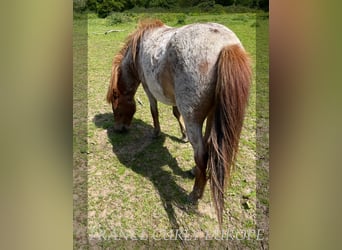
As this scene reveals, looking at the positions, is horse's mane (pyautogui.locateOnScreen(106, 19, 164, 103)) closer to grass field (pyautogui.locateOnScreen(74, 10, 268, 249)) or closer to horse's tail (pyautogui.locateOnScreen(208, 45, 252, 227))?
grass field (pyautogui.locateOnScreen(74, 10, 268, 249))

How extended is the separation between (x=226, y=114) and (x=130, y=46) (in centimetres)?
115

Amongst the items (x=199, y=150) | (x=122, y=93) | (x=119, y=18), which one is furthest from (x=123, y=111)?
(x=199, y=150)

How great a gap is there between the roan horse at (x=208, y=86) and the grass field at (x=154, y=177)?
0.44ft

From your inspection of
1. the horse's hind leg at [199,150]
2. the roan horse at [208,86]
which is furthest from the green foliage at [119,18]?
the horse's hind leg at [199,150]

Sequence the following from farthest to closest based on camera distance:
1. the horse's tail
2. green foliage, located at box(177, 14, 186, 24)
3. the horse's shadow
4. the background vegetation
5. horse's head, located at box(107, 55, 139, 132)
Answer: horse's head, located at box(107, 55, 139, 132), the horse's shadow, green foliage, located at box(177, 14, 186, 24), the background vegetation, the horse's tail

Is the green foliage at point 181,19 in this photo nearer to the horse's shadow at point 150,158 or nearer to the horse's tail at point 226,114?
the horse's tail at point 226,114

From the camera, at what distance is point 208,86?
1438 millimetres

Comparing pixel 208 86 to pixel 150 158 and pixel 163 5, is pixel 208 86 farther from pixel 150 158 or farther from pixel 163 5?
pixel 150 158

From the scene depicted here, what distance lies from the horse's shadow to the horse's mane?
27 centimetres

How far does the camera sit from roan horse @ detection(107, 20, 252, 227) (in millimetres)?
1394

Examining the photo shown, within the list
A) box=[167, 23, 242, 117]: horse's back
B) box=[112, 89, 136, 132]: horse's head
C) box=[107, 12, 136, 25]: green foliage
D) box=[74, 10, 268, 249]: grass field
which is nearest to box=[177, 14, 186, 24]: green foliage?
box=[74, 10, 268, 249]: grass field
